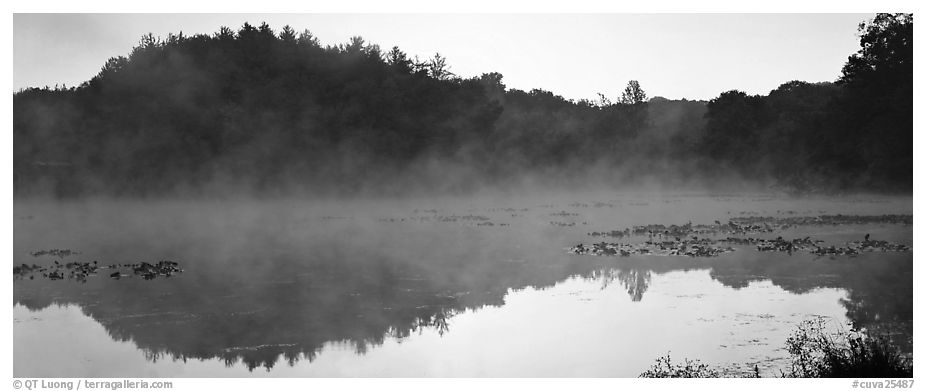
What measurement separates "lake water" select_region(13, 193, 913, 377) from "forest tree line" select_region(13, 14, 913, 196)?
28.1 meters

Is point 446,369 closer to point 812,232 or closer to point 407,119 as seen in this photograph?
point 812,232

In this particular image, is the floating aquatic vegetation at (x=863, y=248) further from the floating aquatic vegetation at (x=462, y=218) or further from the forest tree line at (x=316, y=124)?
the forest tree line at (x=316, y=124)

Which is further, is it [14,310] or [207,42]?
[207,42]

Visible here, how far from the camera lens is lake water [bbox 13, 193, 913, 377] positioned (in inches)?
411

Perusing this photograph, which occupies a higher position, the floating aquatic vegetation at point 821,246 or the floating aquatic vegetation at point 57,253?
the floating aquatic vegetation at point 57,253

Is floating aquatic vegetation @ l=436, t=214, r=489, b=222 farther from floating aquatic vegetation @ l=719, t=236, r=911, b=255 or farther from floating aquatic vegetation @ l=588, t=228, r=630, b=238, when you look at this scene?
floating aquatic vegetation @ l=719, t=236, r=911, b=255

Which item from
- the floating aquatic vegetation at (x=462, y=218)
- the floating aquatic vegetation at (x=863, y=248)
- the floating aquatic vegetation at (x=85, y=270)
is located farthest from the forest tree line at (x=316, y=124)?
→ the floating aquatic vegetation at (x=85, y=270)

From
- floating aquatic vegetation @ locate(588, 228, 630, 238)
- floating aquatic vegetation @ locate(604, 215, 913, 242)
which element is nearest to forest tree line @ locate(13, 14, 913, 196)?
floating aquatic vegetation @ locate(604, 215, 913, 242)

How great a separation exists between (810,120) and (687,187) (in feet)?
88.4

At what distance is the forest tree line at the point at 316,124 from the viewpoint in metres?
49.4

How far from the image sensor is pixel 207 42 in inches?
2441

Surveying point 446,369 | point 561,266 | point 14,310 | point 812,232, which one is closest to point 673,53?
point 812,232

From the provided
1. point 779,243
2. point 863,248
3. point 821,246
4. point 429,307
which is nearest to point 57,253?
point 429,307

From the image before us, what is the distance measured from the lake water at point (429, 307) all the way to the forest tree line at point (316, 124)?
2815cm
